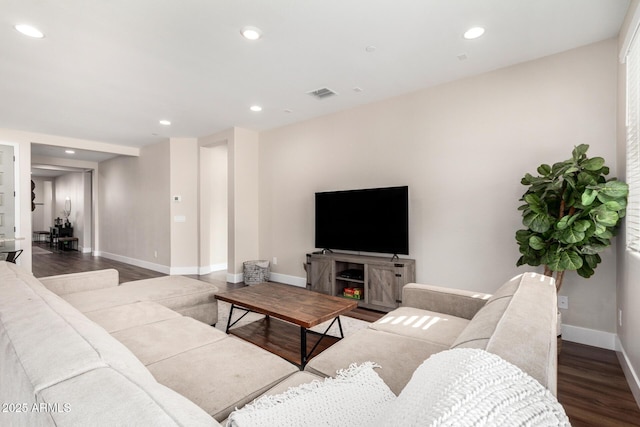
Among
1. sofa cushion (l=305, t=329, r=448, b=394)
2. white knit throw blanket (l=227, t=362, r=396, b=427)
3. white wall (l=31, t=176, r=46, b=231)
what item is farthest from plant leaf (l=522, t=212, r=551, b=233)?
white wall (l=31, t=176, r=46, b=231)

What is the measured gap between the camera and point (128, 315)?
82.9 inches

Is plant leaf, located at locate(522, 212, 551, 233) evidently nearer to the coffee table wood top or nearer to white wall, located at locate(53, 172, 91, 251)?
the coffee table wood top

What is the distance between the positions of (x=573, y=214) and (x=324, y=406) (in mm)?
2567

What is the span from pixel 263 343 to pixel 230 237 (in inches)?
110

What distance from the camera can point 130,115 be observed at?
447 centimetres

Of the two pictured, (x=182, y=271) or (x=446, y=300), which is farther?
(x=182, y=271)

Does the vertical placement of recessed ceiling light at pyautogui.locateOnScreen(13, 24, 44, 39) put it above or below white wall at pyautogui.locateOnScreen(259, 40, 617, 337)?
above

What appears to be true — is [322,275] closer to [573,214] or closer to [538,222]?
[538,222]

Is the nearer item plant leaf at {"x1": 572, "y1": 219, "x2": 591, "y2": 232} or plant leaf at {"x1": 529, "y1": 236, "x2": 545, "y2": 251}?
plant leaf at {"x1": 572, "y1": 219, "x2": 591, "y2": 232}

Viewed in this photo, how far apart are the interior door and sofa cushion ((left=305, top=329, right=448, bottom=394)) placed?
20.5 feet

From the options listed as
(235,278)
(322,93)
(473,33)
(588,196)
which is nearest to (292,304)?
(588,196)

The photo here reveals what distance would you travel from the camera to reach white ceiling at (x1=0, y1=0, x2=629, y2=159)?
2176 mm

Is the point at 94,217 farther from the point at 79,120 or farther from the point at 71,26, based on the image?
the point at 71,26

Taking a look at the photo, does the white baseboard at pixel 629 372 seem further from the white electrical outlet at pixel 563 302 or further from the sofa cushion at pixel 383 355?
the sofa cushion at pixel 383 355
